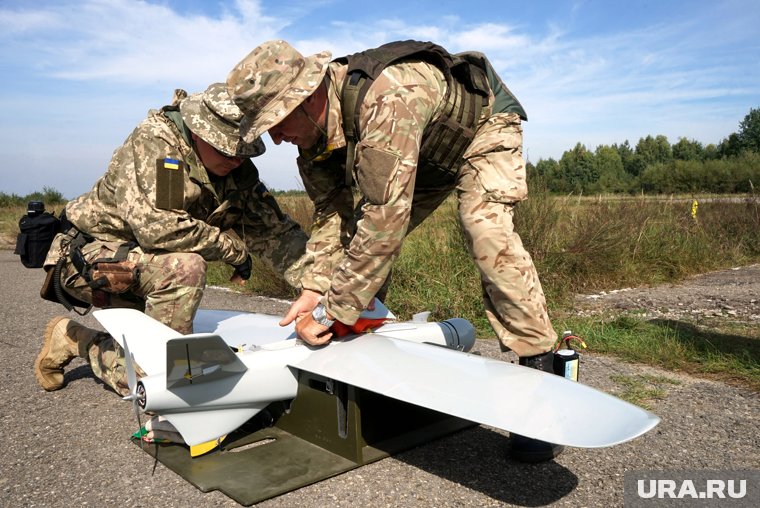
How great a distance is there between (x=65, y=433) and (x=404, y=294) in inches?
149

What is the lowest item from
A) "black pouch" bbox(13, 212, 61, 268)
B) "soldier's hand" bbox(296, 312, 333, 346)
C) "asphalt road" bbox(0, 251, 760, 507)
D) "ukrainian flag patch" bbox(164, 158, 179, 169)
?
"asphalt road" bbox(0, 251, 760, 507)

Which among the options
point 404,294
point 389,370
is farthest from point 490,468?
point 404,294

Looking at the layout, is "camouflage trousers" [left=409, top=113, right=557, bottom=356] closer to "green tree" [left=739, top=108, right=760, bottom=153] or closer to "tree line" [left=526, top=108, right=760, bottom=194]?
"tree line" [left=526, top=108, right=760, bottom=194]

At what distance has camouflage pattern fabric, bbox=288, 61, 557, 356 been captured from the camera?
2.78 m

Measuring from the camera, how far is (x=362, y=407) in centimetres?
298

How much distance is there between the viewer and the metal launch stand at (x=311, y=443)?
2799 millimetres

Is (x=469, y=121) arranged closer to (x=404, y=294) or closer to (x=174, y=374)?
(x=174, y=374)

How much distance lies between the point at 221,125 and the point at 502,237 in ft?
6.23

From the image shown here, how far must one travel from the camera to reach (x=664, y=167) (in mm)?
50188

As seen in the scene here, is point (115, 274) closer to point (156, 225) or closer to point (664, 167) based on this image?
point (156, 225)

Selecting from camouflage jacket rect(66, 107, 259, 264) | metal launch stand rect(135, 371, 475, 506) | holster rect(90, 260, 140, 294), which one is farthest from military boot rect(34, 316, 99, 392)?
metal launch stand rect(135, 371, 475, 506)

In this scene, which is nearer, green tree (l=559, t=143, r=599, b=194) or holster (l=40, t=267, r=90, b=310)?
holster (l=40, t=267, r=90, b=310)

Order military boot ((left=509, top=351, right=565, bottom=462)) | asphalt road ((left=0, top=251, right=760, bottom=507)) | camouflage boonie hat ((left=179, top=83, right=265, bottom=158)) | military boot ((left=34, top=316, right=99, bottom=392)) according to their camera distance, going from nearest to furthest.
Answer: asphalt road ((left=0, top=251, right=760, bottom=507)) < military boot ((left=509, top=351, right=565, bottom=462)) < camouflage boonie hat ((left=179, top=83, right=265, bottom=158)) < military boot ((left=34, top=316, right=99, bottom=392))

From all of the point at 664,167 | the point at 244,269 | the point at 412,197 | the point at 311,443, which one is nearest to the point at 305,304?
the point at 311,443
